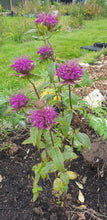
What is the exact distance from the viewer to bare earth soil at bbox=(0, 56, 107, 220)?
131 centimetres

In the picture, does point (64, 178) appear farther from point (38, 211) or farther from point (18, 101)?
point (18, 101)

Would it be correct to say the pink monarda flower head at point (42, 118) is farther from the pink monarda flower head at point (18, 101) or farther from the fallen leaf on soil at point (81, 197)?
the fallen leaf on soil at point (81, 197)

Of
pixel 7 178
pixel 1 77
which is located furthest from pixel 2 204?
pixel 1 77

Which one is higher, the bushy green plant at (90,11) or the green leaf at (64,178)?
the bushy green plant at (90,11)

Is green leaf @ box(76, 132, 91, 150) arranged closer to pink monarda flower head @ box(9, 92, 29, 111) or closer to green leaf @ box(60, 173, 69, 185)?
green leaf @ box(60, 173, 69, 185)

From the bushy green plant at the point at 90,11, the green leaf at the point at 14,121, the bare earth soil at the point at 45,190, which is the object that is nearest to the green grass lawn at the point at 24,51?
the bare earth soil at the point at 45,190

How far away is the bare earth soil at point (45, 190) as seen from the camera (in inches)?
51.6

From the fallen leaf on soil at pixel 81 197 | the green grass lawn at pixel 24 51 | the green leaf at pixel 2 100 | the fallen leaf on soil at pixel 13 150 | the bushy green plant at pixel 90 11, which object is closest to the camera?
the green leaf at pixel 2 100

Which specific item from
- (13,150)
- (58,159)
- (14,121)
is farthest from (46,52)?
(13,150)

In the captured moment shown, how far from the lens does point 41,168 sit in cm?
124

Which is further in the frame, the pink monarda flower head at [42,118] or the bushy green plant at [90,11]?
the bushy green plant at [90,11]

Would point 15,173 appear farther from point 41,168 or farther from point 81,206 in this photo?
point 81,206

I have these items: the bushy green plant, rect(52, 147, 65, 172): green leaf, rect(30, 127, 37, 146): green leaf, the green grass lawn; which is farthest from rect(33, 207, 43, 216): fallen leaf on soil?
the bushy green plant

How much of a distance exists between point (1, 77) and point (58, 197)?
103 inches
